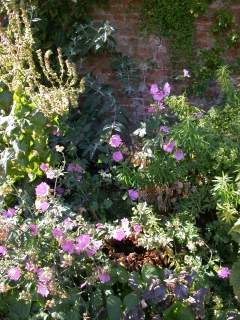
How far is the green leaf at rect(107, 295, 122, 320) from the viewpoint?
10.5ft

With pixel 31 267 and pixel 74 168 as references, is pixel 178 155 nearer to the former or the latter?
pixel 74 168

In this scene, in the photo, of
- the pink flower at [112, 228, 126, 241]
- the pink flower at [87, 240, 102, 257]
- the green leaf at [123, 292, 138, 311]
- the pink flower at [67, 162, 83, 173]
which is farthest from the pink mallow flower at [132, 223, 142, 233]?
the pink flower at [67, 162, 83, 173]

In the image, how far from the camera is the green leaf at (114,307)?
3.19 m

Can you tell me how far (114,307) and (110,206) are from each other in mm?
972

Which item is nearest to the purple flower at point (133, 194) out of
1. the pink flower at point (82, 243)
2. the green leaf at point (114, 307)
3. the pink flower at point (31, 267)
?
the pink flower at point (82, 243)

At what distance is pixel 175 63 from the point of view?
4.93m

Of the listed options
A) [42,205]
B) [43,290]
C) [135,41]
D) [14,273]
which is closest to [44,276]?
[43,290]

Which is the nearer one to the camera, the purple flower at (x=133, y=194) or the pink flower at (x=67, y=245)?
the pink flower at (x=67, y=245)

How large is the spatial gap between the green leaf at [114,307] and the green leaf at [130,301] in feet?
0.17

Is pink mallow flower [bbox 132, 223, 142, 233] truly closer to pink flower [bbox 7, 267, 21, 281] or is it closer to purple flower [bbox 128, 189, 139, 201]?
purple flower [bbox 128, 189, 139, 201]

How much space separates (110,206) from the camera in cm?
404

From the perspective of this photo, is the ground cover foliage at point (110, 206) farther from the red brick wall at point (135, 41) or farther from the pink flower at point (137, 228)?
the red brick wall at point (135, 41)

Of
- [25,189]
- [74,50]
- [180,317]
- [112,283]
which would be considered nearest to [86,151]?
[25,189]

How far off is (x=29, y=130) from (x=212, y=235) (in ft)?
4.70
